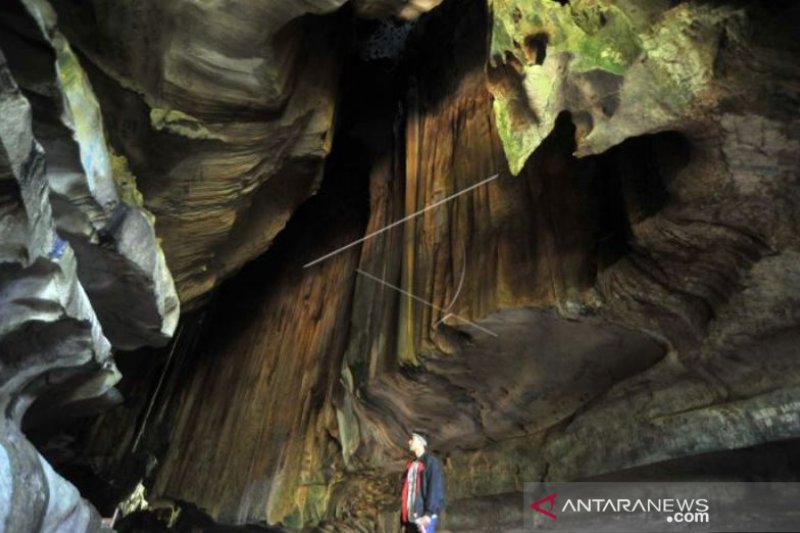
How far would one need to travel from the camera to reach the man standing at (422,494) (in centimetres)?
357

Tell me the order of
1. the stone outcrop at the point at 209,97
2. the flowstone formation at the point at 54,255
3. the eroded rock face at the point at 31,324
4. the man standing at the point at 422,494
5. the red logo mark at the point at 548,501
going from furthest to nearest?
the stone outcrop at the point at 209,97
the red logo mark at the point at 548,501
the man standing at the point at 422,494
the flowstone formation at the point at 54,255
the eroded rock face at the point at 31,324

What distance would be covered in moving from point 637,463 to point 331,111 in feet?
13.2

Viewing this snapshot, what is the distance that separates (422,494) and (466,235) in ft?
6.35

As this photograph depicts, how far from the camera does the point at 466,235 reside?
4832 mm

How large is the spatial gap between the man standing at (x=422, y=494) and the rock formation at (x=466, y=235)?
885mm

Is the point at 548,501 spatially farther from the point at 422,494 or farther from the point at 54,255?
the point at 54,255

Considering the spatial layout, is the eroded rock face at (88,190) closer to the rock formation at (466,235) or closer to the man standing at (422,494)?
the rock formation at (466,235)

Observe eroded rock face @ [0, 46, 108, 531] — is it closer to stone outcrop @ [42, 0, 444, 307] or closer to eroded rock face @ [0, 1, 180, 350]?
eroded rock face @ [0, 1, 180, 350]

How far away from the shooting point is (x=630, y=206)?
3654mm

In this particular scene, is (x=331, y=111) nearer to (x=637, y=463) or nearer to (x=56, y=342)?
(x=56, y=342)

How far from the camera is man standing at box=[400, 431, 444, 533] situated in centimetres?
357

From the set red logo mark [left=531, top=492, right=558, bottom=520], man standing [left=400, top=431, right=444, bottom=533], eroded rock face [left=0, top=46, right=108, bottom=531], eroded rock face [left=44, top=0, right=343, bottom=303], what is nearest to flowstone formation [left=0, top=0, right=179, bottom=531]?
eroded rock face [left=0, top=46, right=108, bottom=531]

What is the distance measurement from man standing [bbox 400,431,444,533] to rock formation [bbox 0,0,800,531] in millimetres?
885

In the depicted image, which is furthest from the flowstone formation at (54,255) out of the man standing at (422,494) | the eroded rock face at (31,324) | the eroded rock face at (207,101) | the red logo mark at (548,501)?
the red logo mark at (548,501)
